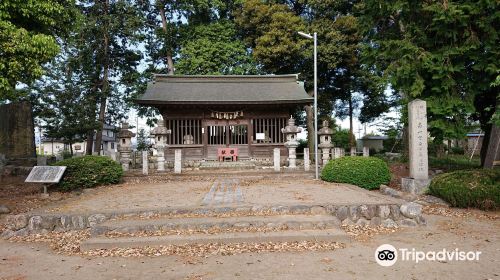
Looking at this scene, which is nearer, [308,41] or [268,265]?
[268,265]

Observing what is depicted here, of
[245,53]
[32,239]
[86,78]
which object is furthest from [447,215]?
[86,78]

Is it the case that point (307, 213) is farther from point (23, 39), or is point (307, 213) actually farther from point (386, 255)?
point (23, 39)

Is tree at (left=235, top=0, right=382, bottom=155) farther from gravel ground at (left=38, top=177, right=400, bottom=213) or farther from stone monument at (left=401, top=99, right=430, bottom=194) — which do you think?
gravel ground at (left=38, top=177, right=400, bottom=213)

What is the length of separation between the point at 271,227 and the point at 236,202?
1.58 metres

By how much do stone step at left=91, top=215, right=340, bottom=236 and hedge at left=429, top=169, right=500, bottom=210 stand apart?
3.90m

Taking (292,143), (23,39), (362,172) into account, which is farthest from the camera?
(292,143)

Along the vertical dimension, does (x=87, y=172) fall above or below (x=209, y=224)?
above

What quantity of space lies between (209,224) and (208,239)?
55 cm

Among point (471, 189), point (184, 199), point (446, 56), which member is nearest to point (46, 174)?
point (184, 199)

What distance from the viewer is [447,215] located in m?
8.01

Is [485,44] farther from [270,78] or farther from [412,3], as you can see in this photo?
[270,78]

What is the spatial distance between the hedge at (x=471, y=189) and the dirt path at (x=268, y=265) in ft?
8.05

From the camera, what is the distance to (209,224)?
634 cm

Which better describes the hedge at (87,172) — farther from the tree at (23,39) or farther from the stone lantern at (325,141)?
the stone lantern at (325,141)
